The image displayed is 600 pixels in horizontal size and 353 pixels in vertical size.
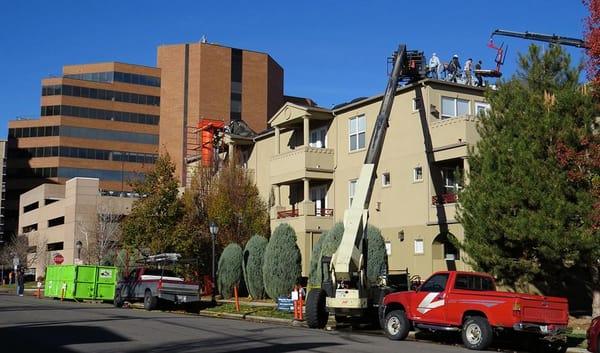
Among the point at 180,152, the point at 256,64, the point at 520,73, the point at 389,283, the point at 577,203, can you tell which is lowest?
the point at 389,283

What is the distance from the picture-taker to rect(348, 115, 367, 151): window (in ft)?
116

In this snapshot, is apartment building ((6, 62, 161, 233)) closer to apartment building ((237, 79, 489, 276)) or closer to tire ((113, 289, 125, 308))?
apartment building ((237, 79, 489, 276))

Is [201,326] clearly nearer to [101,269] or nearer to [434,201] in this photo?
[434,201]

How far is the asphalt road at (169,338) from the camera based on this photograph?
14.8m

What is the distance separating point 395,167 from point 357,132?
3530mm

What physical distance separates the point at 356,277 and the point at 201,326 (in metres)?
4.83

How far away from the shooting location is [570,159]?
19594 mm

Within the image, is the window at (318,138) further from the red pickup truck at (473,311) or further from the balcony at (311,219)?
the red pickup truck at (473,311)

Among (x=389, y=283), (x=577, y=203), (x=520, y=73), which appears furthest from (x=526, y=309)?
(x=520, y=73)

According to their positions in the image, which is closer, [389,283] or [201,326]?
[201,326]

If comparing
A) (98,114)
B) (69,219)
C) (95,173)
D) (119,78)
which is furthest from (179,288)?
(119,78)

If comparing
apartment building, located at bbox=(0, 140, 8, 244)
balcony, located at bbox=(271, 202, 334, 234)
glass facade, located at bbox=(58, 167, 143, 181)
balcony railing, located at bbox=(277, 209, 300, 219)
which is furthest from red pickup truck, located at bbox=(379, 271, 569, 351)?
apartment building, located at bbox=(0, 140, 8, 244)

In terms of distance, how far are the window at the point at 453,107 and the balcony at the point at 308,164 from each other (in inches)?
293

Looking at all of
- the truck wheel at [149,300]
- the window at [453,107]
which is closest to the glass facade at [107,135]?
the truck wheel at [149,300]
